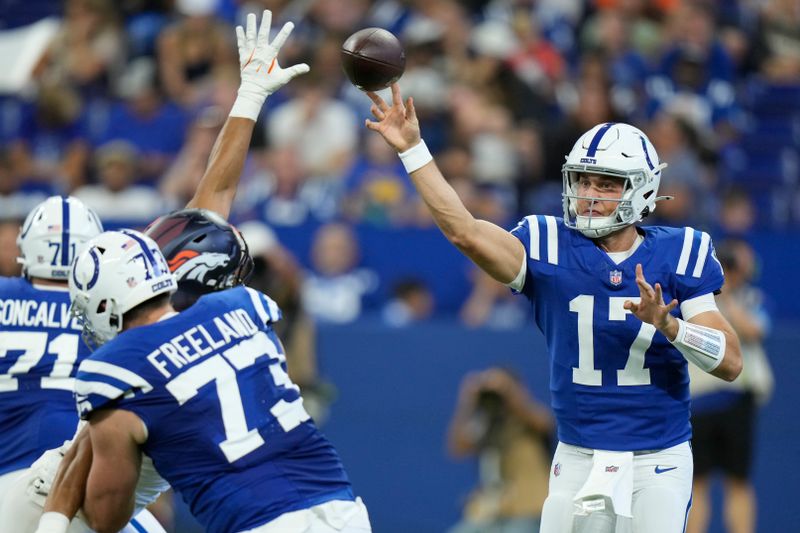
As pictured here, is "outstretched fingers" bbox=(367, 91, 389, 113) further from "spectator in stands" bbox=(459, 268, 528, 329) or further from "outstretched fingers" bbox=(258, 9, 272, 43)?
"spectator in stands" bbox=(459, 268, 528, 329)

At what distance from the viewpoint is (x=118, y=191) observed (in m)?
10.2

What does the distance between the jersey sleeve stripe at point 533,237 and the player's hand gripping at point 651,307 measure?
0.54 metres

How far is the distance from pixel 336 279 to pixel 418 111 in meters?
1.87

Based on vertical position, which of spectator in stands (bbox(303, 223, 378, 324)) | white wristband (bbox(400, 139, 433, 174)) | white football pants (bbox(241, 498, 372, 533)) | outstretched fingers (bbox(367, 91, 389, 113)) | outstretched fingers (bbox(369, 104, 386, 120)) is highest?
outstretched fingers (bbox(367, 91, 389, 113))

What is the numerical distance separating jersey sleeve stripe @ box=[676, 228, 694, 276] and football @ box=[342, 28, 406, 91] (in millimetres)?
1261

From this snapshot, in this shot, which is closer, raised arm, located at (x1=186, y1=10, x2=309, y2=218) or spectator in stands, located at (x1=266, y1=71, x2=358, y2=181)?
raised arm, located at (x1=186, y1=10, x2=309, y2=218)

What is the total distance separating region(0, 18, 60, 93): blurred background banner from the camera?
11914 mm

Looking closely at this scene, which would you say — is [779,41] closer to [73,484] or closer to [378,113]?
[378,113]

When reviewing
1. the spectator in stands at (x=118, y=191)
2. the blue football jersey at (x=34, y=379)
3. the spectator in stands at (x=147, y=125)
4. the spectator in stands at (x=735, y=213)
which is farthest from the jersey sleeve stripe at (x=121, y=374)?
the spectator in stands at (x=147, y=125)

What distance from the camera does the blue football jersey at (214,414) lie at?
12.8ft

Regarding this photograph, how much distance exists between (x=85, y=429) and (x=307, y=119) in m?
6.74

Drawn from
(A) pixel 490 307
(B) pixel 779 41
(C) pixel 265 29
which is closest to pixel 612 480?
(C) pixel 265 29

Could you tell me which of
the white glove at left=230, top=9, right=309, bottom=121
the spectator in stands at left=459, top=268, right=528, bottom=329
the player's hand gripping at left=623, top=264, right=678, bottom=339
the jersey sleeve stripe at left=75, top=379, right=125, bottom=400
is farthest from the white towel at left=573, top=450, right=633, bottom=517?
the spectator in stands at left=459, top=268, right=528, bottom=329

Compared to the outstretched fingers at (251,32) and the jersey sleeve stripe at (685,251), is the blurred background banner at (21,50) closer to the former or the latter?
the outstretched fingers at (251,32)
